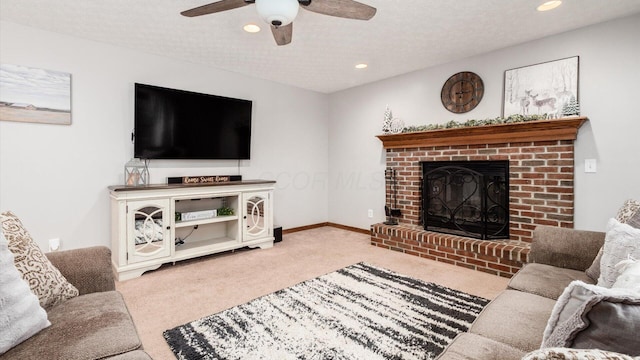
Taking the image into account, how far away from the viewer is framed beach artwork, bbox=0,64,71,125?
2600 mm

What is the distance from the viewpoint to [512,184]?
3152 mm

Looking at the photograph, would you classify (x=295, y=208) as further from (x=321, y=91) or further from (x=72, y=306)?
(x=72, y=306)

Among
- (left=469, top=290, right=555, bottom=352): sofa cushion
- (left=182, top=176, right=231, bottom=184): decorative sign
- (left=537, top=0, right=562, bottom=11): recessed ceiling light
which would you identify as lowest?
(left=469, top=290, right=555, bottom=352): sofa cushion

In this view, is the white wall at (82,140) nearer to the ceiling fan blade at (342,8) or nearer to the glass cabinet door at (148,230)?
the glass cabinet door at (148,230)

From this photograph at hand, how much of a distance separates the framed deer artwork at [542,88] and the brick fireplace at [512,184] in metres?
0.23

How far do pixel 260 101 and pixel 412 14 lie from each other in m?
2.44

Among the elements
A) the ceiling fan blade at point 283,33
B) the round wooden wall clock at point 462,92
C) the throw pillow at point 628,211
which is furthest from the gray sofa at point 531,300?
the ceiling fan blade at point 283,33

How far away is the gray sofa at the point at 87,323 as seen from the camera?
3.34ft

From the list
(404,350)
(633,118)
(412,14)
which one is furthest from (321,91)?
(404,350)

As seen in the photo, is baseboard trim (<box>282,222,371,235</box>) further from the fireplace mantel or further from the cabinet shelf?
the fireplace mantel

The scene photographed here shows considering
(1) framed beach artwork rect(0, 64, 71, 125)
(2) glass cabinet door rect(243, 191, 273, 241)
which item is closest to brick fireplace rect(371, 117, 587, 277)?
(2) glass cabinet door rect(243, 191, 273, 241)

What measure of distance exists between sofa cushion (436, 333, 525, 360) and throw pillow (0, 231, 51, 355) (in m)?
1.40

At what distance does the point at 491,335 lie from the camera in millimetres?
1149

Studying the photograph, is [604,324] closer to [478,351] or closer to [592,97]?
[478,351]
